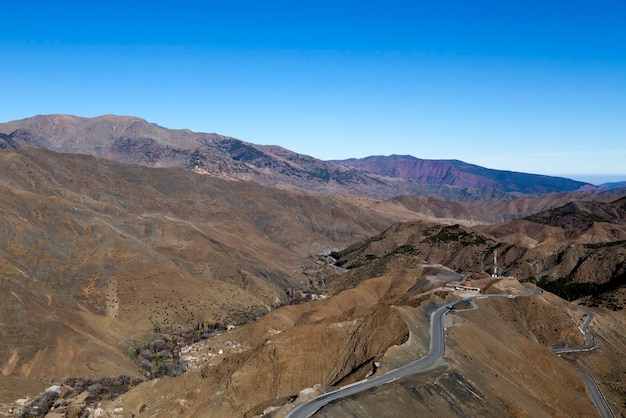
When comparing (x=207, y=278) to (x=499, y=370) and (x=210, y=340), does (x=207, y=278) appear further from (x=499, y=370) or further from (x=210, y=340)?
(x=499, y=370)

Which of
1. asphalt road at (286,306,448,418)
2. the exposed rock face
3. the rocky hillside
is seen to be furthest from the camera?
the exposed rock face

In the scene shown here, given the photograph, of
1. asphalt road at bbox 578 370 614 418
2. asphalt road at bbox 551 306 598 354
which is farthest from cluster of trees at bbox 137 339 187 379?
asphalt road at bbox 578 370 614 418

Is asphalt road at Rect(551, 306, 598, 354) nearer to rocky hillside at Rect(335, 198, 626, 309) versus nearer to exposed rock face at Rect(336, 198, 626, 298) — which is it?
rocky hillside at Rect(335, 198, 626, 309)

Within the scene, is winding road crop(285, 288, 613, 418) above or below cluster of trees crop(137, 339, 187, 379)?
above

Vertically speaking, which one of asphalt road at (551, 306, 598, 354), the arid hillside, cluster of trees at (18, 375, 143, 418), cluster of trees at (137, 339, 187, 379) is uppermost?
the arid hillside

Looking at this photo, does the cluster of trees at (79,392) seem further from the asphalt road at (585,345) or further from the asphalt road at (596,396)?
the asphalt road at (585,345)

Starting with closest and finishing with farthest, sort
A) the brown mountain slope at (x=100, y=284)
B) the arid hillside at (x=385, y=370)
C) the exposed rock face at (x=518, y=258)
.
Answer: the arid hillside at (x=385, y=370) < the brown mountain slope at (x=100, y=284) < the exposed rock face at (x=518, y=258)

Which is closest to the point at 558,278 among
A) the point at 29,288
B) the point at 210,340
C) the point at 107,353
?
the point at 210,340

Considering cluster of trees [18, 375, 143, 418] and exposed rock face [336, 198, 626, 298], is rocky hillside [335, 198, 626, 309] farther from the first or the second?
cluster of trees [18, 375, 143, 418]

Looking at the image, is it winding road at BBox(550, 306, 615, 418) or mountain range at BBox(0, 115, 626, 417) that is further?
winding road at BBox(550, 306, 615, 418)

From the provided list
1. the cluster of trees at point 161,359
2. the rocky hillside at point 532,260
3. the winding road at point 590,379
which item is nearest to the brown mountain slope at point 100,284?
the cluster of trees at point 161,359

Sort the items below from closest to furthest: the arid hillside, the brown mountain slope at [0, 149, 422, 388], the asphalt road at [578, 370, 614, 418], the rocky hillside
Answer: the arid hillside
the asphalt road at [578, 370, 614, 418]
the brown mountain slope at [0, 149, 422, 388]
the rocky hillside
